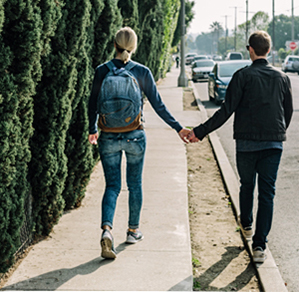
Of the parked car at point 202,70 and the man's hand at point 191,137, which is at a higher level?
the man's hand at point 191,137

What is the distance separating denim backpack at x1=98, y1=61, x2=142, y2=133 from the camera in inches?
181

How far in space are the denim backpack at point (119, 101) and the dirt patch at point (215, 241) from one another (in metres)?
1.36

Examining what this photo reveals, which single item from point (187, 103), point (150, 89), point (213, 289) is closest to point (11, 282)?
point (213, 289)

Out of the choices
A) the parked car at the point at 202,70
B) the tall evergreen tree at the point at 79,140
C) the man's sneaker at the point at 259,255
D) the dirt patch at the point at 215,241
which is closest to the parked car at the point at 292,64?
the parked car at the point at 202,70

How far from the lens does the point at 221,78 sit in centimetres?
1983

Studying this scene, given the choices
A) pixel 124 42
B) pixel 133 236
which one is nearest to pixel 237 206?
pixel 133 236

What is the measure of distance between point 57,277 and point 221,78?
53.1ft

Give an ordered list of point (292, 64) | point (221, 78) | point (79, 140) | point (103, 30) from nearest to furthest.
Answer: point (79, 140)
point (103, 30)
point (221, 78)
point (292, 64)

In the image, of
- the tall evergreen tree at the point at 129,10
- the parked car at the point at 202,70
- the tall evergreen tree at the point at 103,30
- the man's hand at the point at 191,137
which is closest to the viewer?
the man's hand at the point at 191,137

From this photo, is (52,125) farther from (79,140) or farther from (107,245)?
(107,245)

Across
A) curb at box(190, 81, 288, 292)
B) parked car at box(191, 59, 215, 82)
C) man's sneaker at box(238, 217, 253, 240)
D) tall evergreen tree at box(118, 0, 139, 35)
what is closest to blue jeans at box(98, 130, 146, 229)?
man's sneaker at box(238, 217, 253, 240)

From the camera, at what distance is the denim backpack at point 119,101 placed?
4602 millimetres

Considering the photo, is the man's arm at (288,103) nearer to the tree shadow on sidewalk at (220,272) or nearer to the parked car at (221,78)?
the tree shadow on sidewalk at (220,272)

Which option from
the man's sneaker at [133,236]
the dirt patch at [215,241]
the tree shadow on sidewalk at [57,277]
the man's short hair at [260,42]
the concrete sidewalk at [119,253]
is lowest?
the dirt patch at [215,241]
